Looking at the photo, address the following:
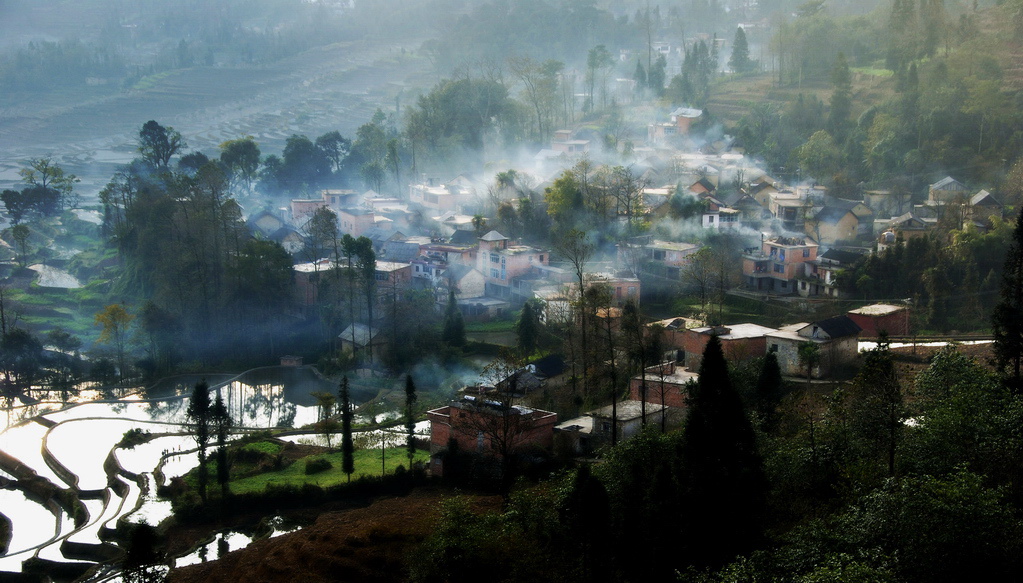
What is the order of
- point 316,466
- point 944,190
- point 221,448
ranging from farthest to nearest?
1. point 944,190
2. point 316,466
3. point 221,448

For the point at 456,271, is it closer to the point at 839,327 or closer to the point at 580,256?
the point at 580,256

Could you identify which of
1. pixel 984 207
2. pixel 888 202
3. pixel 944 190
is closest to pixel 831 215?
pixel 888 202

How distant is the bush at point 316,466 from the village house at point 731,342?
514 centimetres

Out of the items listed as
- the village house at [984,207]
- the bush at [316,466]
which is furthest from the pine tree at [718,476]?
the village house at [984,207]

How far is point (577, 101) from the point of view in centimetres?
3809

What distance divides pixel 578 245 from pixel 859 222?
19.8 ft

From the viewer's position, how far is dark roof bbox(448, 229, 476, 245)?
21.6 metres

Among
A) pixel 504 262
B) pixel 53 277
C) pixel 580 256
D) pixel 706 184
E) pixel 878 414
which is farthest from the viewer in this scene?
pixel 53 277

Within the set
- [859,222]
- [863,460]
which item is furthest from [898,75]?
[863,460]

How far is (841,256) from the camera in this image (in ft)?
56.9

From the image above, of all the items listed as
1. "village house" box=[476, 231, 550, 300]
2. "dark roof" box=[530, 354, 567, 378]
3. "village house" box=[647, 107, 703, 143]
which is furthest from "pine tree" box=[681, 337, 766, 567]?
"village house" box=[647, 107, 703, 143]

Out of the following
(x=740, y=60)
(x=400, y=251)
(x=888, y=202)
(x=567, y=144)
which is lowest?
(x=400, y=251)

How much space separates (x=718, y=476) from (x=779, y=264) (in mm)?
10330

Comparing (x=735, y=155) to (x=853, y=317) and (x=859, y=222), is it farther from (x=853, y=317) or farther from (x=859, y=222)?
(x=853, y=317)
